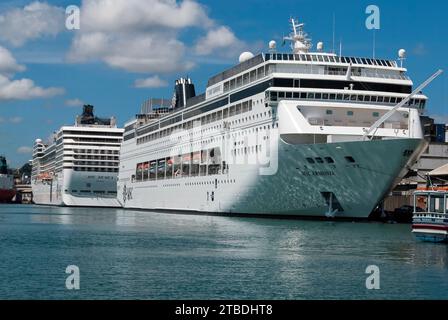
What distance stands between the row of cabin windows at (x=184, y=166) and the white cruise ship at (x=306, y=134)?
0.93ft

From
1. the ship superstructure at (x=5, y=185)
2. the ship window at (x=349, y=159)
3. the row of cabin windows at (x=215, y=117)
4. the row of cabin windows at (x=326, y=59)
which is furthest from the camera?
the ship superstructure at (x=5, y=185)

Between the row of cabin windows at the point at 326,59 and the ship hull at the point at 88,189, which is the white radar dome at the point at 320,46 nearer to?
the row of cabin windows at the point at 326,59

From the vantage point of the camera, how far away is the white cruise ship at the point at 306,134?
52.2 metres

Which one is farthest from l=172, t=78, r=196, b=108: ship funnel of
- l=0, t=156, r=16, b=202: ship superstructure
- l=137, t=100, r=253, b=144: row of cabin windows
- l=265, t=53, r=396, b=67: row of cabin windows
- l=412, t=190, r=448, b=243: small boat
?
l=0, t=156, r=16, b=202: ship superstructure

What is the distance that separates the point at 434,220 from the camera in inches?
1630

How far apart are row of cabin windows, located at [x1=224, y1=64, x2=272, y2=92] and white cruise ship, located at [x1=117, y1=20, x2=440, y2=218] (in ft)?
0.29

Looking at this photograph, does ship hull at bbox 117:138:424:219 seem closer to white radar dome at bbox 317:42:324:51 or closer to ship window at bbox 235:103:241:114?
ship window at bbox 235:103:241:114

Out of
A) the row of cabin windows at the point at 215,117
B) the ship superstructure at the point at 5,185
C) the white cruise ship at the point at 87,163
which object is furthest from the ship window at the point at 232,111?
the ship superstructure at the point at 5,185

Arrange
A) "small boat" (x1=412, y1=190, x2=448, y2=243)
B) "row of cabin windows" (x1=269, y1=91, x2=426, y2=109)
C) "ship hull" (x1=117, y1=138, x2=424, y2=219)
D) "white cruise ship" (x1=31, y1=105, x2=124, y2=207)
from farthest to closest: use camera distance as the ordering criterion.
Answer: "white cruise ship" (x1=31, y1=105, x2=124, y2=207)
"row of cabin windows" (x1=269, y1=91, x2=426, y2=109)
"ship hull" (x1=117, y1=138, x2=424, y2=219)
"small boat" (x1=412, y1=190, x2=448, y2=243)

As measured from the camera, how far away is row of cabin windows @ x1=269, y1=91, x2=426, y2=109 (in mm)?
56750
